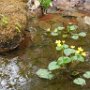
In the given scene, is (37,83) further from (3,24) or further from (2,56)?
(3,24)

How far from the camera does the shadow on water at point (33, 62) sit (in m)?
4.51

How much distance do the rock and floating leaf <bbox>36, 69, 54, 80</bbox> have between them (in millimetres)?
919

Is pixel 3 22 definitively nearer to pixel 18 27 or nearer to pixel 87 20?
pixel 18 27

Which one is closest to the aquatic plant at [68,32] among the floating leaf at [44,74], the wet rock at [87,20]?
the wet rock at [87,20]

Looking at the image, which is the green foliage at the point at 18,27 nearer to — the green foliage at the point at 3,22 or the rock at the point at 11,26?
the rock at the point at 11,26

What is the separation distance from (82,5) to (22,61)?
10.2 ft

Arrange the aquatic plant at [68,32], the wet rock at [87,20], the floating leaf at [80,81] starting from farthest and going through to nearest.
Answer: the wet rock at [87,20] < the aquatic plant at [68,32] < the floating leaf at [80,81]

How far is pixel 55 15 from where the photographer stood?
7023mm

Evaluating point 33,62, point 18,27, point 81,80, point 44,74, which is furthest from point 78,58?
point 18,27

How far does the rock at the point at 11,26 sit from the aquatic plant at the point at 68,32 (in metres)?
0.63

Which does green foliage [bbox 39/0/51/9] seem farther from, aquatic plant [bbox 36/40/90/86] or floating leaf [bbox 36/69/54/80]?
floating leaf [bbox 36/69/54/80]

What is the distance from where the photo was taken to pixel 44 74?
15.2 feet

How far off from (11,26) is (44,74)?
4.32 feet

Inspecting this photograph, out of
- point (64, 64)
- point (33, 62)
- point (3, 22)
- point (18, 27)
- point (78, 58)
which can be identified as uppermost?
point (3, 22)
